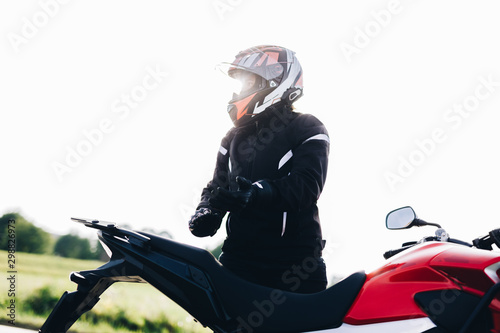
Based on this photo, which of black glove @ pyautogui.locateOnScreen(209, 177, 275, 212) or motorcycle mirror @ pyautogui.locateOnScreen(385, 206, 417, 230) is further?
motorcycle mirror @ pyautogui.locateOnScreen(385, 206, 417, 230)

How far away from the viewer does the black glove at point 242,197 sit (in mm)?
1780

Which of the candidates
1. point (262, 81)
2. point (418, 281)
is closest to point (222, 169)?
point (262, 81)

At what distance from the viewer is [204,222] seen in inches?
95.8

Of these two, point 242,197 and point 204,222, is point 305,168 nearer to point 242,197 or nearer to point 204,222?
point 242,197

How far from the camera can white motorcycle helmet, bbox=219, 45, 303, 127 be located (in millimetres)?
2598

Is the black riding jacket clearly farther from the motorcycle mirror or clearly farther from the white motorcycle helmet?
the motorcycle mirror

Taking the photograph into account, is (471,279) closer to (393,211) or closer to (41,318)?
(393,211)

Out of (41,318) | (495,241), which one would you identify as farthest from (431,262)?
(41,318)

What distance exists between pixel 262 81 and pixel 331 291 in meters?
1.44

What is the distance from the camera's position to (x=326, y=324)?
166cm

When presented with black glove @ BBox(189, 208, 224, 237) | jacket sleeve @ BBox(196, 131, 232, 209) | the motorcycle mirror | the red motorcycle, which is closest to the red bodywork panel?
the red motorcycle

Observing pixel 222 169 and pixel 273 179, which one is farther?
pixel 222 169

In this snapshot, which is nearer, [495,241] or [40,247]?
[495,241]

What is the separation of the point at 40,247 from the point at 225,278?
247 inches
